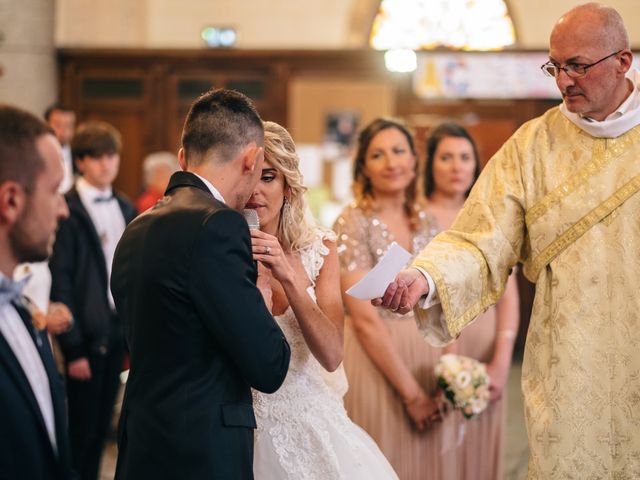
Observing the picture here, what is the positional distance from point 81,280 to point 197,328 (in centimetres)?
272

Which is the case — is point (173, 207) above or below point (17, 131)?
below

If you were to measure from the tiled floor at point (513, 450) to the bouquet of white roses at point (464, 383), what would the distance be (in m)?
1.36

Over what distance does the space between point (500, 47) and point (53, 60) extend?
5034 mm

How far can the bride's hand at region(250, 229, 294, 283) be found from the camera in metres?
2.73

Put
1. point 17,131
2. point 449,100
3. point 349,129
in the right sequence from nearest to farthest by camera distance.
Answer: point 17,131 < point 449,100 < point 349,129

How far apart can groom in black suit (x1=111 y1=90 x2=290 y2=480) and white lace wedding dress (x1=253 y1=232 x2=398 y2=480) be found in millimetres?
450

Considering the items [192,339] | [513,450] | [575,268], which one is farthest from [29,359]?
[513,450]

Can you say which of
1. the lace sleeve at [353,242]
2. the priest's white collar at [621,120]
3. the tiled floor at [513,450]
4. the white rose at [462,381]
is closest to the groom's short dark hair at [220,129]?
the priest's white collar at [621,120]

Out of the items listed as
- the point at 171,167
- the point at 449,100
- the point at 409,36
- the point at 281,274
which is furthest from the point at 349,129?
the point at 281,274

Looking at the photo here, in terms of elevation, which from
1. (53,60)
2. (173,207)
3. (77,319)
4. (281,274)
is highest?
(53,60)

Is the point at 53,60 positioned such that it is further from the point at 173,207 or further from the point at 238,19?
the point at 173,207

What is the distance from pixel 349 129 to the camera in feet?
52.7

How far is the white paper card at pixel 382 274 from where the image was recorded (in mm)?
2758

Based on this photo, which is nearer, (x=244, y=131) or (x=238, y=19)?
(x=244, y=131)
